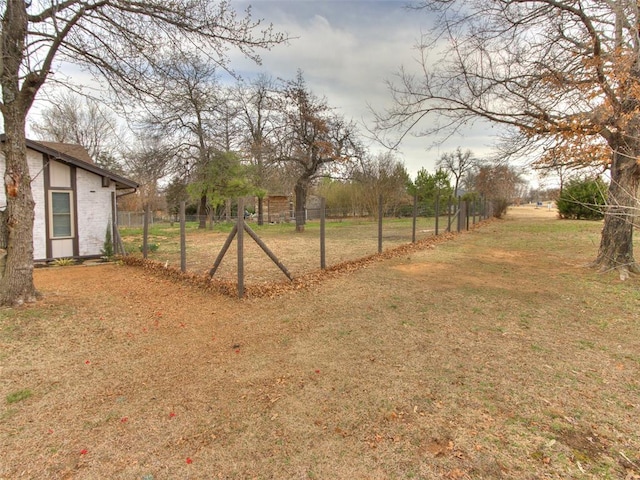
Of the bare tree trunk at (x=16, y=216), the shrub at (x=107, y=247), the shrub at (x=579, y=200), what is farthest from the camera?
the shrub at (x=579, y=200)

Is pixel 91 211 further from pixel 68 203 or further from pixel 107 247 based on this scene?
pixel 107 247

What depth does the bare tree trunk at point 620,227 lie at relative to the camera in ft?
22.3

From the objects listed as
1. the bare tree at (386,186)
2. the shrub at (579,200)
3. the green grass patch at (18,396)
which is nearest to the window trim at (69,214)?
the green grass patch at (18,396)

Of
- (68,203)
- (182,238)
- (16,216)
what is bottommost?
(182,238)

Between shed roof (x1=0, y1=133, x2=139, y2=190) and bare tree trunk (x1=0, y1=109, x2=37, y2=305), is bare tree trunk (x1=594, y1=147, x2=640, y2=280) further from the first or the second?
shed roof (x1=0, y1=133, x2=139, y2=190)

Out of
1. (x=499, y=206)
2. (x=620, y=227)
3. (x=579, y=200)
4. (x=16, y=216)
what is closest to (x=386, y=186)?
(x=499, y=206)

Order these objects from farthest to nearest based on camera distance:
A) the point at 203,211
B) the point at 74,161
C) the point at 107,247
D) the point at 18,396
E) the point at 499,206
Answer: the point at 499,206 → the point at 203,211 → the point at 107,247 → the point at 74,161 → the point at 18,396

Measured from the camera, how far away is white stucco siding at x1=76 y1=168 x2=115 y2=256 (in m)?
9.87

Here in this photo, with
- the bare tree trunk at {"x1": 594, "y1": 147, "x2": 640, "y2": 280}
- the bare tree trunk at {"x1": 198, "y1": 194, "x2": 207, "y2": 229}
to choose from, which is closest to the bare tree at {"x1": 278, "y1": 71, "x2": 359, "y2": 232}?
the bare tree trunk at {"x1": 198, "y1": 194, "x2": 207, "y2": 229}

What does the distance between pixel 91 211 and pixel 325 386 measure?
10.1 metres

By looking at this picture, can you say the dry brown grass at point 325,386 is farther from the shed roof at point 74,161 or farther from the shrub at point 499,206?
the shrub at point 499,206

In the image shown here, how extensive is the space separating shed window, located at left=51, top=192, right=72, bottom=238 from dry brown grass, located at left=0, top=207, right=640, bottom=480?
16.3 ft

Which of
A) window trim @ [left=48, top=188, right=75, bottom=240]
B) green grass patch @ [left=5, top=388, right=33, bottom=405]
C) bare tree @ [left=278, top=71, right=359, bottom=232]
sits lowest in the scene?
green grass patch @ [left=5, top=388, right=33, bottom=405]

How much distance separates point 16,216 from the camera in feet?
16.7
